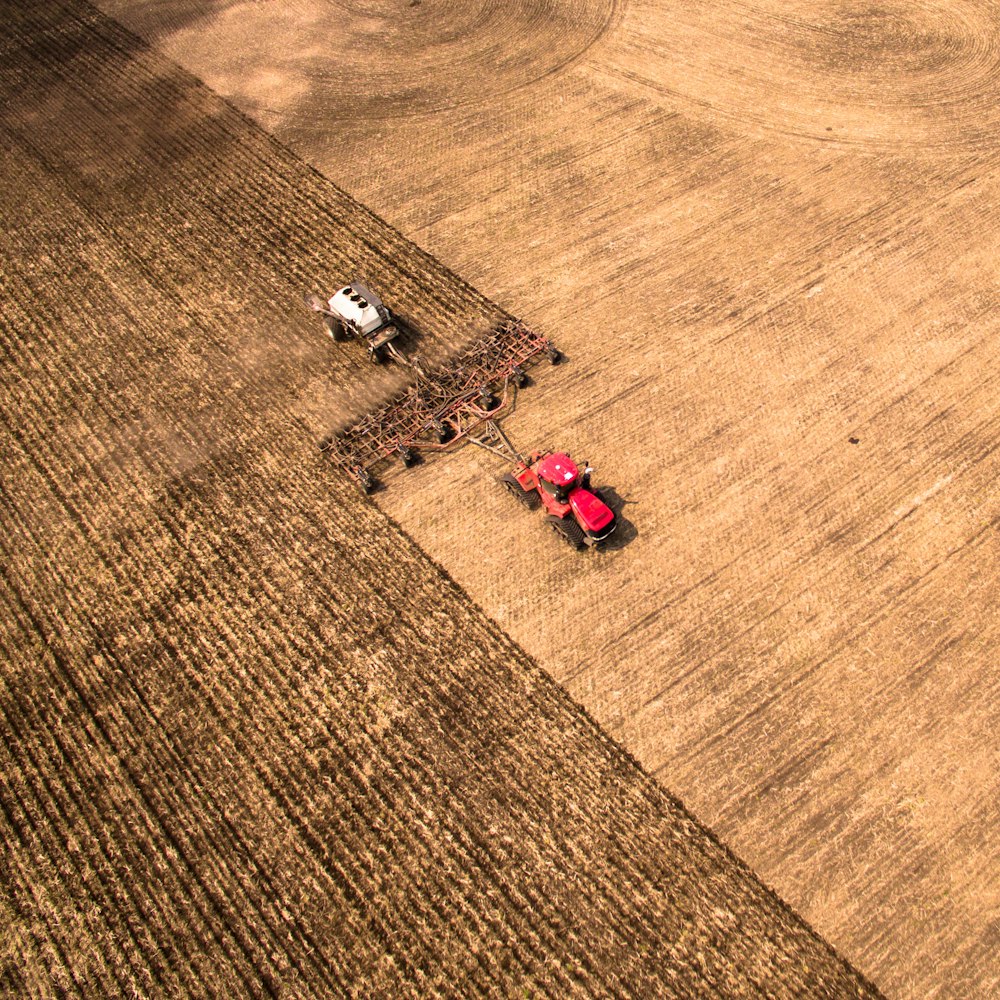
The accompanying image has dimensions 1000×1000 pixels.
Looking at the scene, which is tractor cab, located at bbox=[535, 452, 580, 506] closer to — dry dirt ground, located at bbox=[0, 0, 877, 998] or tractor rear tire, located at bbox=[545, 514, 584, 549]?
tractor rear tire, located at bbox=[545, 514, 584, 549]

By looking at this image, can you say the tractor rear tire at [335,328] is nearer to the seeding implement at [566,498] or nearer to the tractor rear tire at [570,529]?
the seeding implement at [566,498]

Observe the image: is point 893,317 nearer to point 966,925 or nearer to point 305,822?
point 966,925

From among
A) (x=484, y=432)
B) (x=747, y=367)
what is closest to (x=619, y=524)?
(x=484, y=432)

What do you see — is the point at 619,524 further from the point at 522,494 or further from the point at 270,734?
the point at 270,734

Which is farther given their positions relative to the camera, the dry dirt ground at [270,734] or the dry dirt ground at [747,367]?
the dry dirt ground at [747,367]

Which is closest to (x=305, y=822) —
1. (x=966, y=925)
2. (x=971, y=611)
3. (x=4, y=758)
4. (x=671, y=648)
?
(x=4, y=758)

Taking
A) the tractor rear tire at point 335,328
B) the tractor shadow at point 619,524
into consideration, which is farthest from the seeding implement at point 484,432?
the tractor rear tire at point 335,328
